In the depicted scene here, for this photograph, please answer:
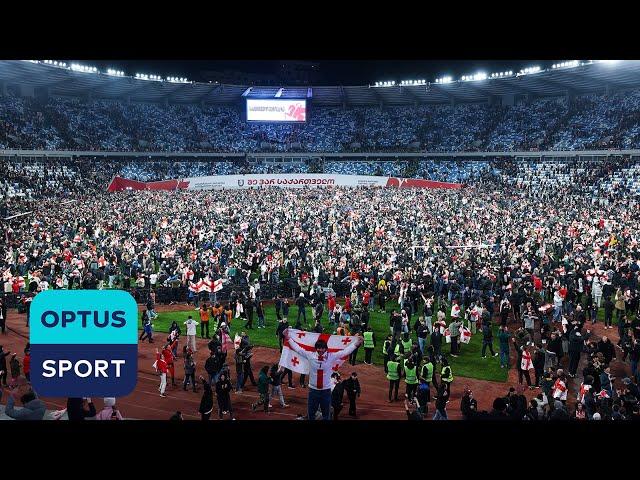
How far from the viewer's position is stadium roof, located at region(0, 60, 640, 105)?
49.8 metres

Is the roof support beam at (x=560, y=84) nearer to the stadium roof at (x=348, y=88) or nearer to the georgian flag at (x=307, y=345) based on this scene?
the stadium roof at (x=348, y=88)

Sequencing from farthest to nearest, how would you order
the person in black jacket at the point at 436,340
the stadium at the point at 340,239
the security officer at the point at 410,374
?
1. the person in black jacket at the point at 436,340
2. the stadium at the point at 340,239
3. the security officer at the point at 410,374

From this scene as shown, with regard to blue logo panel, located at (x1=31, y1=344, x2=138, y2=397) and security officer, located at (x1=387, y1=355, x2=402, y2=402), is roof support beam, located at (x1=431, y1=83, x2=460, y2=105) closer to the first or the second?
security officer, located at (x1=387, y1=355, x2=402, y2=402)

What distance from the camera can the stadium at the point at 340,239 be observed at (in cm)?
1235

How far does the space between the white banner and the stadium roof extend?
497 inches

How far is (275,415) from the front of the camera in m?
11.8

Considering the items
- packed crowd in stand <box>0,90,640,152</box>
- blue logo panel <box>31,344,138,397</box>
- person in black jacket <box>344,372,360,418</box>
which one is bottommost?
person in black jacket <box>344,372,360,418</box>

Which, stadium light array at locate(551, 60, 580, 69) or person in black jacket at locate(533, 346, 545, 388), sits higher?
stadium light array at locate(551, 60, 580, 69)

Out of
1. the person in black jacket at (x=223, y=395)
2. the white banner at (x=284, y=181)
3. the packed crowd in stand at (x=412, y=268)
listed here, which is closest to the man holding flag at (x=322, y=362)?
the packed crowd in stand at (x=412, y=268)

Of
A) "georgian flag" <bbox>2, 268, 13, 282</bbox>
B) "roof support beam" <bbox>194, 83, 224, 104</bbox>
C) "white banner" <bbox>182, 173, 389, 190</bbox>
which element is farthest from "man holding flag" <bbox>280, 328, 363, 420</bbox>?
"roof support beam" <bbox>194, 83, 224, 104</bbox>

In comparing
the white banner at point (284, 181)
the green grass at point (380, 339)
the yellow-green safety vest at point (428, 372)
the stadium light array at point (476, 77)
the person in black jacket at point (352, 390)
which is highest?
the stadium light array at point (476, 77)

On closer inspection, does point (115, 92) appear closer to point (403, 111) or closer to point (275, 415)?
point (403, 111)

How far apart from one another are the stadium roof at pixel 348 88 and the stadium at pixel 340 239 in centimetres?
34
